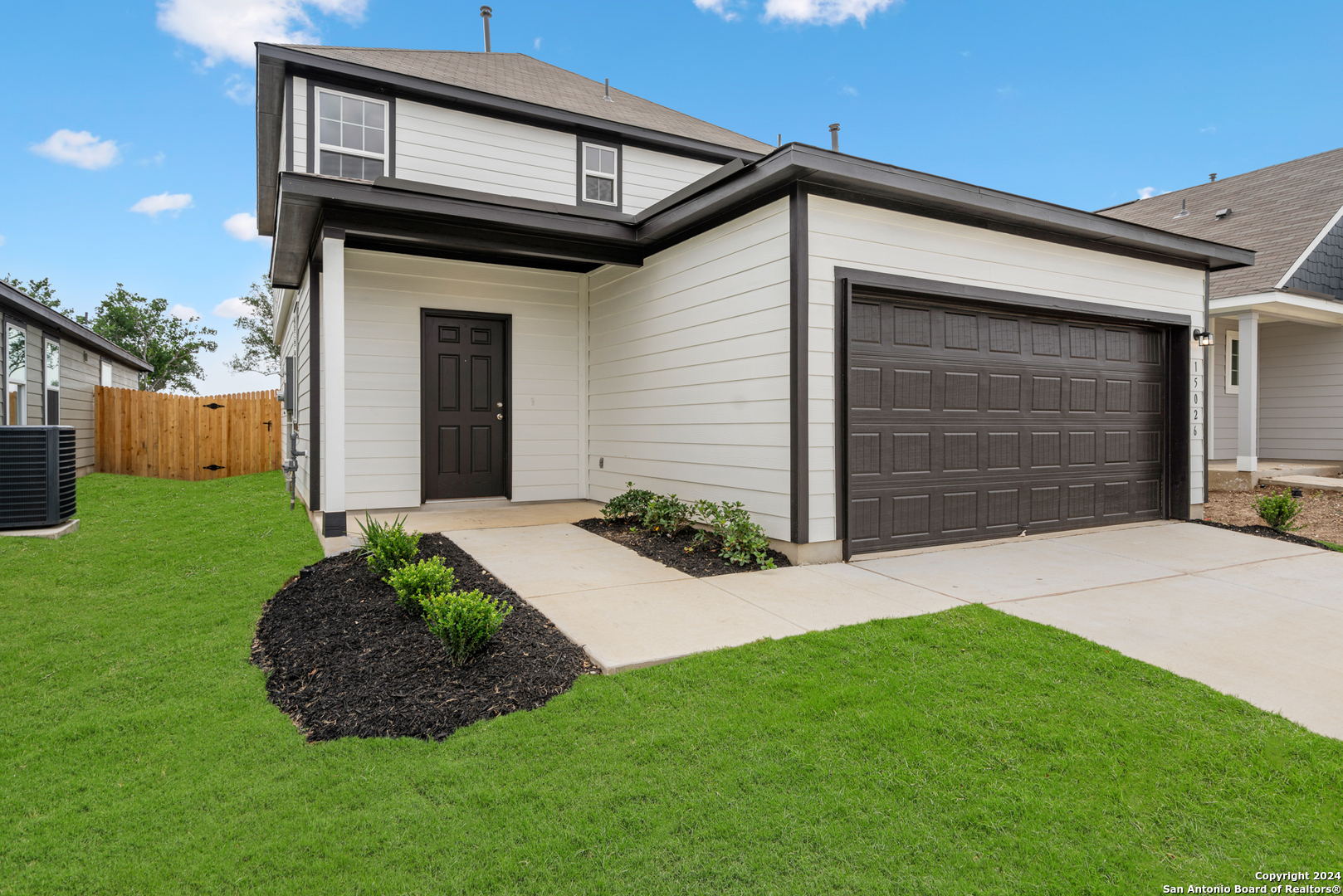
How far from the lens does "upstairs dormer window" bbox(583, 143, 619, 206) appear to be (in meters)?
9.10

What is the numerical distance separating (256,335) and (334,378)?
86.3ft

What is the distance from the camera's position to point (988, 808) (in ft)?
6.79

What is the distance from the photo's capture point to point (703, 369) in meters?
6.10

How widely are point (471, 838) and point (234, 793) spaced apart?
2.88 ft

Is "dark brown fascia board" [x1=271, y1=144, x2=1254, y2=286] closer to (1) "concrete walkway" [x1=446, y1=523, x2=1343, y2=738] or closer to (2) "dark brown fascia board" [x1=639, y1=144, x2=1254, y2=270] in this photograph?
(2) "dark brown fascia board" [x1=639, y1=144, x2=1254, y2=270]

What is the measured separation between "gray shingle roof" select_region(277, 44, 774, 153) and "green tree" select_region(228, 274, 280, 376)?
20658 millimetres

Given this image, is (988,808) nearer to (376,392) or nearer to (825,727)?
(825,727)

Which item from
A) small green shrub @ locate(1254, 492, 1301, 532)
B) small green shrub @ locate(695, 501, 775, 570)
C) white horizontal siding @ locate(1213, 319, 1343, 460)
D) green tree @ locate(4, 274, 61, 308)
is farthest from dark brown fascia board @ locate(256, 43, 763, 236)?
green tree @ locate(4, 274, 61, 308)

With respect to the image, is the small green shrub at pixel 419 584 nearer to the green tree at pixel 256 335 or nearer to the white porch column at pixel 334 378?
the white porch column at pixel 334 378

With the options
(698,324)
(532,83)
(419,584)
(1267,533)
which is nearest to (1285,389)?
(1267,533)

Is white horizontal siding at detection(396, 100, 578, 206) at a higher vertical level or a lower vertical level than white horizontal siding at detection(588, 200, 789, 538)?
higher

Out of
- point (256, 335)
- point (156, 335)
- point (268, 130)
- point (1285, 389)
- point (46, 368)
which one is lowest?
point (1285, 389)

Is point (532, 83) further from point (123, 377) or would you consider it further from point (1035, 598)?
point (123, 377)

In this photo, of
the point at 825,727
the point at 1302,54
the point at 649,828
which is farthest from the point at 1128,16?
the point at 649,828
